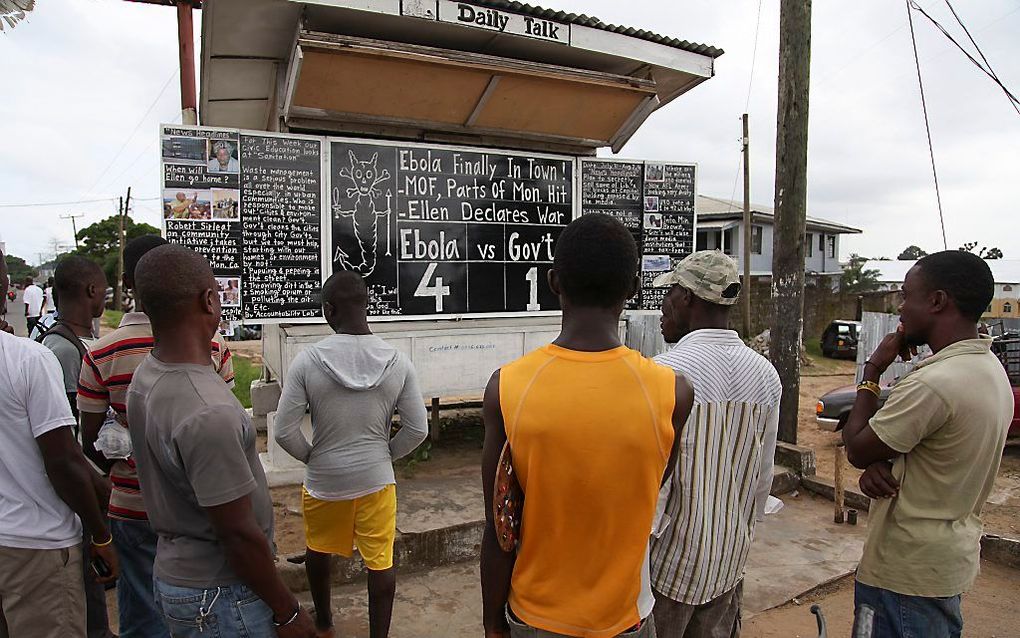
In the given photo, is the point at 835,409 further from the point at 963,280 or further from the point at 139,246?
the point at 139,246

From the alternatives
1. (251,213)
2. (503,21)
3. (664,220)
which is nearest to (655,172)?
(664,220)

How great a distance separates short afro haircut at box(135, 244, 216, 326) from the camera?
Result: 1963 mm

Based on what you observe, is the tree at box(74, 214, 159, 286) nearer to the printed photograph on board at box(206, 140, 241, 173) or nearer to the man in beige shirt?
the printed photograph on board at box(206, 140, 241, 173)

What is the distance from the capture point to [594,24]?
5867 mm

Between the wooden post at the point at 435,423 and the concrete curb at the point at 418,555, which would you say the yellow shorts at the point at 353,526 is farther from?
the wooden post at the point at 435,423

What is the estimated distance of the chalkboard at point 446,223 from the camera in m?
5.71

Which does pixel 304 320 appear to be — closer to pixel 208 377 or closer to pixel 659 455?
pixel 208 377

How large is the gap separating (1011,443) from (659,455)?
366 inches

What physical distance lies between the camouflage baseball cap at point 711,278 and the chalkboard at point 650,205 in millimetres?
4425

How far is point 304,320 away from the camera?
5535mm

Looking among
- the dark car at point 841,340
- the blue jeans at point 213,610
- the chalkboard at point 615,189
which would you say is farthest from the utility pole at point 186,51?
the dark car at point 841,340

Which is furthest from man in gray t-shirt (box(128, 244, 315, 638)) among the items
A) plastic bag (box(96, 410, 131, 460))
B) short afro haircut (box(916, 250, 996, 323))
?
short afro haircut (box(916, 250, 996, 323))

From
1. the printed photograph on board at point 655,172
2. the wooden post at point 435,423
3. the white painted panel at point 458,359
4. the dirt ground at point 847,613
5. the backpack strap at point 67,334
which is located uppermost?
the printed photograph on board at point 655,172

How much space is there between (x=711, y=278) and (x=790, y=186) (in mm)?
5202
